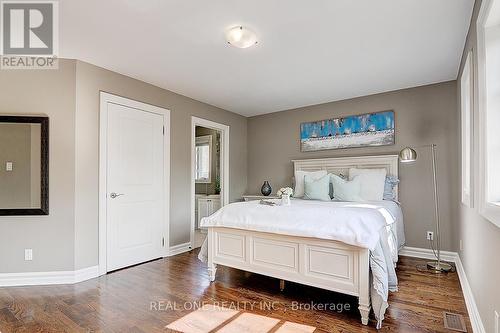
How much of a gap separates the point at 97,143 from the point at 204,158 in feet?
10.7

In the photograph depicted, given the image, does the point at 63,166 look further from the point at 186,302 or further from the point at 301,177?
the point at 301,177

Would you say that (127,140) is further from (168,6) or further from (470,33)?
(470,33)

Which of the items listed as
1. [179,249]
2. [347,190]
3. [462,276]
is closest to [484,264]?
[462,276]

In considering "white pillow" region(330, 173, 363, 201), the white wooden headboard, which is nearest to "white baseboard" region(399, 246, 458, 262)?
the white wooden headboard

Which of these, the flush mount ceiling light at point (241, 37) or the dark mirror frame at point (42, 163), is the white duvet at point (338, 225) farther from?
the dark mirror frame at point (42, 163)

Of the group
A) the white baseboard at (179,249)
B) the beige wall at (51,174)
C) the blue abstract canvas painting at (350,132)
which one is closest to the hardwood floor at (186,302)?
the beige wall at (51,174)

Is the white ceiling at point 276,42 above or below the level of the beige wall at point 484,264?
above

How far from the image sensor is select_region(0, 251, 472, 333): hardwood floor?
209 cm

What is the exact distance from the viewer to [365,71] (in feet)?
11.0

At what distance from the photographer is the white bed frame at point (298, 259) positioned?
2152 millimetres

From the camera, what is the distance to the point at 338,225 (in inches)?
89.7

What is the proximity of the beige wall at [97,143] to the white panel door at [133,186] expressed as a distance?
0.18 m

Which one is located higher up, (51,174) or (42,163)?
(42,163)

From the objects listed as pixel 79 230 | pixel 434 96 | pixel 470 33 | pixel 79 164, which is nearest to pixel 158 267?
pixel 79 230
